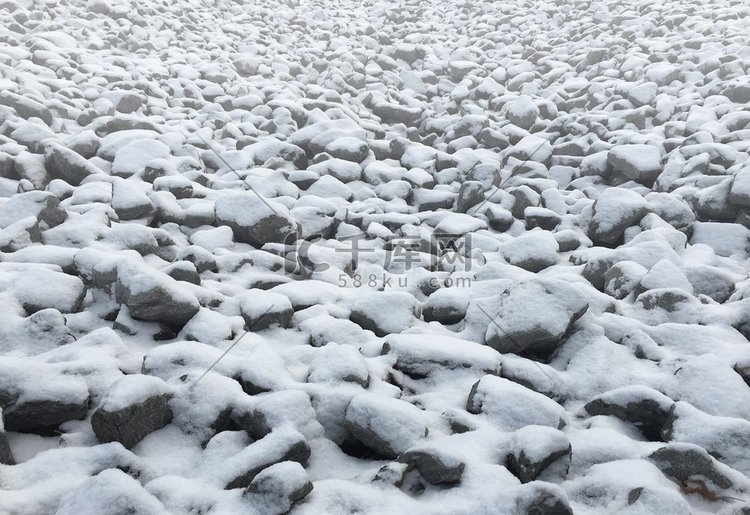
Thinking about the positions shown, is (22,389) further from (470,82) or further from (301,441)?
(470,82)

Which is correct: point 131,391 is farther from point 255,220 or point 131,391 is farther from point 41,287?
point 255,220

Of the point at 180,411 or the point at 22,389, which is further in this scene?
the point at 180,411

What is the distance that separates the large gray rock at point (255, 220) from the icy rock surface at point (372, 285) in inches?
0.8

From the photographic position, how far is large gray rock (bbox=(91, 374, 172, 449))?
233cm

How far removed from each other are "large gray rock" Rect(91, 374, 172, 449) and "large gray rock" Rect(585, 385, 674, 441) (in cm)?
228

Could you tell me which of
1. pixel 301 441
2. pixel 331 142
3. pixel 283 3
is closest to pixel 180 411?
pixel 301 441

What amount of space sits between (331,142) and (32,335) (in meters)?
4.21

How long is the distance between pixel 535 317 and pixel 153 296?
7.69ft

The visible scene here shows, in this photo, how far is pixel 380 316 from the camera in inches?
143

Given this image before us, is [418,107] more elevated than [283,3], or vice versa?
[283,3]

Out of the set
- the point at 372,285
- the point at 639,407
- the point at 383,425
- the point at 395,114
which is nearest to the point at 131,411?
the point at 383,425

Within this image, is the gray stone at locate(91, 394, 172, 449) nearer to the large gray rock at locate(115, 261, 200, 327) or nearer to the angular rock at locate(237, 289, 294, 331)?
the large gray rock at locate(115, 261, 200, 327)

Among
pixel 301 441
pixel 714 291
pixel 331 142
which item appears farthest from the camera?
pixel 331 142

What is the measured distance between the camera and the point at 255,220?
4504 millimetres
